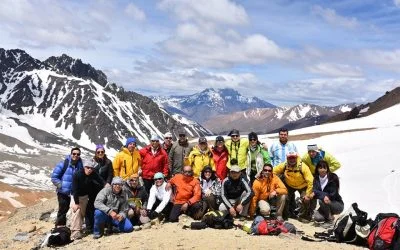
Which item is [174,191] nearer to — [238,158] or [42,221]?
[238,158]

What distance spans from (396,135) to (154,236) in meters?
32.6

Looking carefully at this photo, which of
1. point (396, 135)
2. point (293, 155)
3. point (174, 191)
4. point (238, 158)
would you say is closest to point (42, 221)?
point (174, 191)

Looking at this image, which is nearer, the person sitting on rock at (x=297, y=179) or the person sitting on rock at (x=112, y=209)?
the person sitting on rock at (x=112, y=209)

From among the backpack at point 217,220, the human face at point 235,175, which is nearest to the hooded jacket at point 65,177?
the backpack at point 217,220

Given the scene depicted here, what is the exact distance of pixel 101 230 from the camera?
14219mm

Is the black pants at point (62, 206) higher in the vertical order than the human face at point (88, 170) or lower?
lower

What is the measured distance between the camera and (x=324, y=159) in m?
15.5

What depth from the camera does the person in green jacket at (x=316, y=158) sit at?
1537 cm

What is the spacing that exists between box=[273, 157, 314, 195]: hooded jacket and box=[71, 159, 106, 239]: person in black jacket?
6.05m

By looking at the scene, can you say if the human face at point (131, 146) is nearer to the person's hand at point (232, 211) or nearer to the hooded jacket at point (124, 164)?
the hooded jacket at point (124, 164)

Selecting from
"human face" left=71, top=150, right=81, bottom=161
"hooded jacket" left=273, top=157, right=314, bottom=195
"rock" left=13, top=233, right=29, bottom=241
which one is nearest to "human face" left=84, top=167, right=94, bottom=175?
"human face" left=71, top=150, right=81, bottom=161

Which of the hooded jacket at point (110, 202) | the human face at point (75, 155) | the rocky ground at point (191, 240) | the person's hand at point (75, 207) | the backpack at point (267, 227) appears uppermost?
the human face at point (75, 155)

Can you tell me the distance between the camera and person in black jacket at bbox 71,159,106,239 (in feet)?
46.4

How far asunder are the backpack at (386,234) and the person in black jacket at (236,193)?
13.3ft
